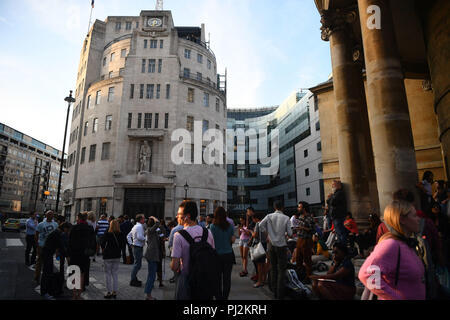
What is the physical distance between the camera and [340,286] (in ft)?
15.1

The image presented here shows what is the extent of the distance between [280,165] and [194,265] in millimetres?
61741

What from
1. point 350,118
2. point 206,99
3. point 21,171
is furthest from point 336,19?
point 21,171

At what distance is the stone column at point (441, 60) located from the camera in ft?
35.5

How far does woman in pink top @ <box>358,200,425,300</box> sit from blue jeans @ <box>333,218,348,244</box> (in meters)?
5.84

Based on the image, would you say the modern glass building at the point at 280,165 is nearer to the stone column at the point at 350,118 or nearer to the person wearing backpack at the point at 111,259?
the stone column at the point at 350,118

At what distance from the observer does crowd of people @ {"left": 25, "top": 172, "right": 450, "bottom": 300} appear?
230cm

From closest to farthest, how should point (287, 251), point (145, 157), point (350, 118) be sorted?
point (287, 251)
point (350, 118)
point (145, 157)

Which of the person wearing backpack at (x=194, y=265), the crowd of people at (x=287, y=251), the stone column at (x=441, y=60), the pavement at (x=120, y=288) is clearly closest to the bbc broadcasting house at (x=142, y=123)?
the crowd of people at (x=287, y=251)

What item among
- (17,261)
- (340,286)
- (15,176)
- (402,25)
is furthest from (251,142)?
(15,176)

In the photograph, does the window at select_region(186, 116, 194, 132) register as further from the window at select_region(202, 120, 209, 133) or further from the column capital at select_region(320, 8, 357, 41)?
the column capital at select_region(320, 8, 357, 41)

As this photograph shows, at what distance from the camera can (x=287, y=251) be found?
247 inches

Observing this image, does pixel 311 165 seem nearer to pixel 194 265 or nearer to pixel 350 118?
pixel 350 118

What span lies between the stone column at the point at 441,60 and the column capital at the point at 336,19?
12.4ft

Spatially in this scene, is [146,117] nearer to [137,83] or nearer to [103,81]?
[137,83]
